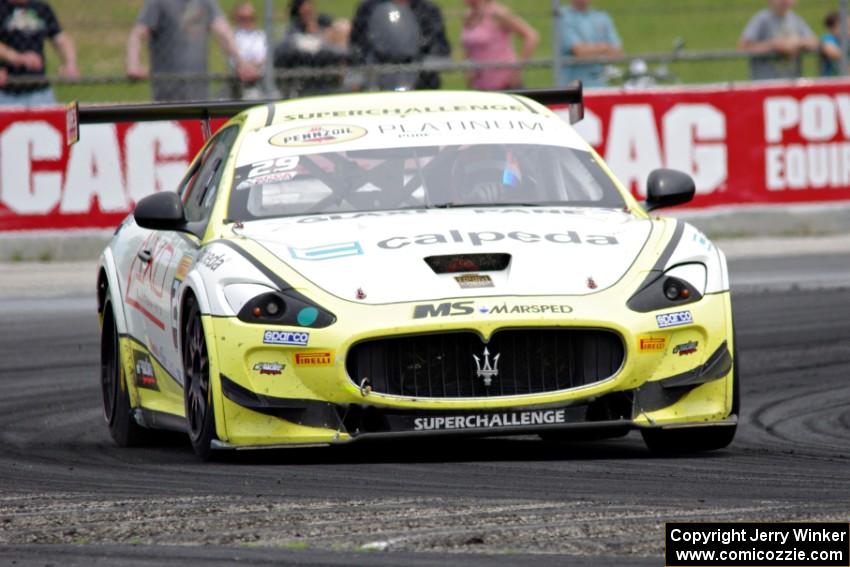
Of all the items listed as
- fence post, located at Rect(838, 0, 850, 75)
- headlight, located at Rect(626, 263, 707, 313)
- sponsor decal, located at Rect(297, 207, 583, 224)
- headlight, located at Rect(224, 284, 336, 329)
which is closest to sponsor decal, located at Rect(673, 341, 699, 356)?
headlight, located at Rect(626, 263, 707, 313)

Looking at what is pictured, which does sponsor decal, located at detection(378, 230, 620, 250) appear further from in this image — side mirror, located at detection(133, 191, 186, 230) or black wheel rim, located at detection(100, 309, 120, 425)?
black wheel rim, located at detection(100, 309, 120, 425)

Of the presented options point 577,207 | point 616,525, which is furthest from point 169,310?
point 616,525

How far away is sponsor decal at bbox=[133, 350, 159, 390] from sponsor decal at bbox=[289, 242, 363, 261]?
1257mm

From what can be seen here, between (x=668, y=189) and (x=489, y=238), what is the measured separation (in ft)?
3.69

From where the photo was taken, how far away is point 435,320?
7.02 metres

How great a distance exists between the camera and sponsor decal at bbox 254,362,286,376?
A: 7.14m

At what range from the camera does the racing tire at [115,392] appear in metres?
8.78

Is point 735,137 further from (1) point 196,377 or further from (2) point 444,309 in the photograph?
(2) point 444,309

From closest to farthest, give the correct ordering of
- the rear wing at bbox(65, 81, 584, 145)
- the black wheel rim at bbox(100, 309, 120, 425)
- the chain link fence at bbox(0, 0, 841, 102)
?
the black wheel rim at bbox(100, 309, 120, 425), the rear wing at bbox(65, 81, 584, 145), the chain link fence at bbox(0, 0, 841, 102)

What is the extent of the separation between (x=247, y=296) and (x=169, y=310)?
89 cm

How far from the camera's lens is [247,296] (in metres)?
7.21

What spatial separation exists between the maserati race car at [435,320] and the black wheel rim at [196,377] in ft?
0.04

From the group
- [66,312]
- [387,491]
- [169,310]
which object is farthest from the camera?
[66,312]

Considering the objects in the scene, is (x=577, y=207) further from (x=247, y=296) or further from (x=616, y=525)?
(x=616, y=525)
